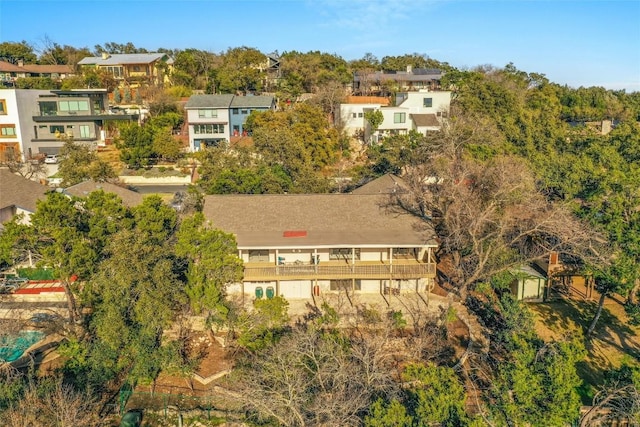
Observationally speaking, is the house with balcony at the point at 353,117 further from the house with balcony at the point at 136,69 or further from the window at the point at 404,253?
the window at the point at 404,253

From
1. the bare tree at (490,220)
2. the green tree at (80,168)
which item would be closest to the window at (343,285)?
the bare tree at (490,220)

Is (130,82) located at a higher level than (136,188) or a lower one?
higher

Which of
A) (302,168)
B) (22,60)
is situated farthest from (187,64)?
(302,168)

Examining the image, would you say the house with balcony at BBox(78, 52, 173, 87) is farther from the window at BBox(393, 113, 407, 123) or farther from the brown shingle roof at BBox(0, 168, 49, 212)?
the brown shingle roof at BBox(0, 168, 49, 212)

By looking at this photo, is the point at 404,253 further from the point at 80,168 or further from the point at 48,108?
the point at 48,108

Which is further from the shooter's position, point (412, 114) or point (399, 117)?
point (412, 114)

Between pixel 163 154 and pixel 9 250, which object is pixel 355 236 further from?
pixel 163 154

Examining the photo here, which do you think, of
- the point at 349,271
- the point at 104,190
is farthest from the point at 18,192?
the point at 349,271

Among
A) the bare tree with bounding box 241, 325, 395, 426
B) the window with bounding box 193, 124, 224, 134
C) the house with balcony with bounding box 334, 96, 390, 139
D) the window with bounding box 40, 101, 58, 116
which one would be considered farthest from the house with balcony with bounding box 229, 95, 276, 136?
the bare tree with bounding box 241, 325, 395, 426
